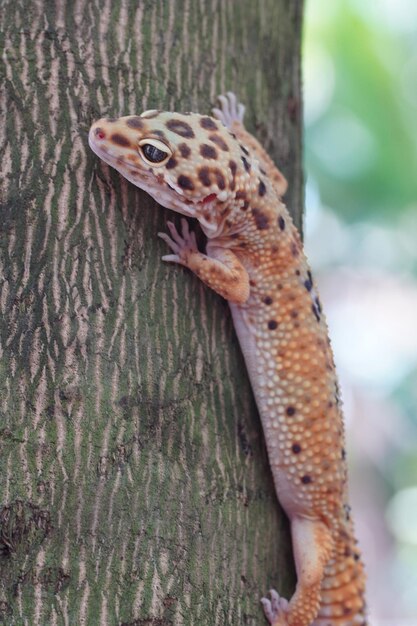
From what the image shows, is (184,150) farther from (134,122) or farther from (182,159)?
(134,122)

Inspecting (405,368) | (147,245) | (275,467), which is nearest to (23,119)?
(147,245)

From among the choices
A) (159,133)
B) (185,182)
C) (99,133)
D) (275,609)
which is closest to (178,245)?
(185,182)

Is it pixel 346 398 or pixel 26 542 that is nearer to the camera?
pixel 26 542

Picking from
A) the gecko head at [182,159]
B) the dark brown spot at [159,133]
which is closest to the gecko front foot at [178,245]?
the gecko head at [182,159]

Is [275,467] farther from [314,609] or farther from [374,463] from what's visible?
[374,463]

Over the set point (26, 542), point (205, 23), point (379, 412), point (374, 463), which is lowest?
point (26, 542)

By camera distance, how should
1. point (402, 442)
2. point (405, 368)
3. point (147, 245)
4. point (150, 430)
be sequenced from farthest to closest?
point (402, 442) → point (405, 368) → point (147, 245) → point (150, 430)

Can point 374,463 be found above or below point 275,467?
above
